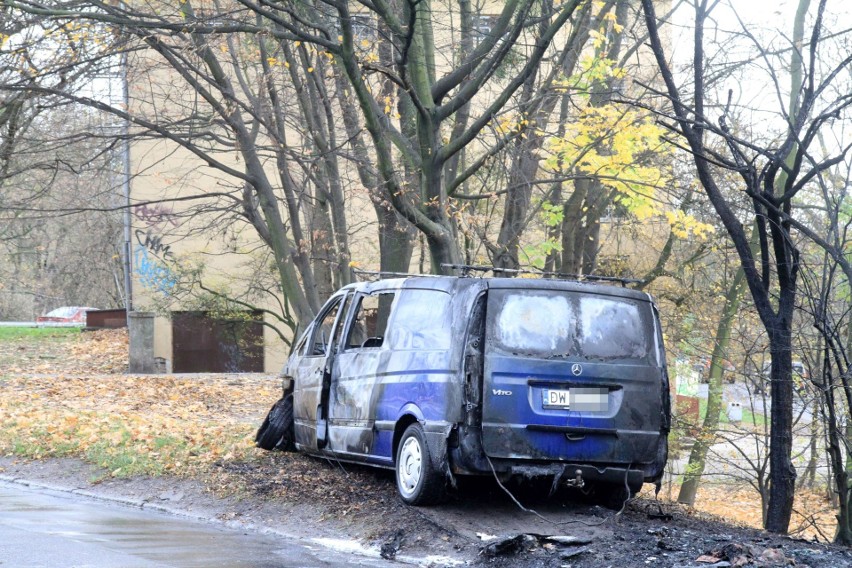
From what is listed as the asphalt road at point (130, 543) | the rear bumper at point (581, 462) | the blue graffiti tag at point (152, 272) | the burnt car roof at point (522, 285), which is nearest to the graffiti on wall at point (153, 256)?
the blue graffiti tag at point (152, 272)

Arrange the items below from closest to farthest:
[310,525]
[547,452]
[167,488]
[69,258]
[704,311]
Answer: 1. [547,452]
2. [310,525]
3. [167,488]
4. [704,311]
5. [69,258]

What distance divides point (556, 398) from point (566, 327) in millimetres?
576

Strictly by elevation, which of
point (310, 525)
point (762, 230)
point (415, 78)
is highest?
point (415, 78)

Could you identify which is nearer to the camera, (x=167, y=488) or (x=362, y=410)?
(x=362, y=410)

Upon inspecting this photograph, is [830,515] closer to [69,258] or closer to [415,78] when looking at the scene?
[415,78]

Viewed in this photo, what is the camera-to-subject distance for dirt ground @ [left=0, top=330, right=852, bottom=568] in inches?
301

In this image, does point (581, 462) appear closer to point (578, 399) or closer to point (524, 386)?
point (578, 399)

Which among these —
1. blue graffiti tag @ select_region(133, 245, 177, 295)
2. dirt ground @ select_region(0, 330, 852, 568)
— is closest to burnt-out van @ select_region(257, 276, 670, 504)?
dirt ground @ select_region(0, 330, 852, 568)

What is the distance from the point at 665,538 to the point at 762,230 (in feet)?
10.8


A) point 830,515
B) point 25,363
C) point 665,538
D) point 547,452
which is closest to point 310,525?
point 547,452

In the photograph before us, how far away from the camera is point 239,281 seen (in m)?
32.3

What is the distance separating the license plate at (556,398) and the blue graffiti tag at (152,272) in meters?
23.0

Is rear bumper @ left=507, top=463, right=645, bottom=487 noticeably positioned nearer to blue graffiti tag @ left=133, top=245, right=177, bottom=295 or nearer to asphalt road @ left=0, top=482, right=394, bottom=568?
asphalt road @ left=0, top=482, right=394, bottom=568

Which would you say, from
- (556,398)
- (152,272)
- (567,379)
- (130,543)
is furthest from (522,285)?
(152,272)
